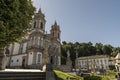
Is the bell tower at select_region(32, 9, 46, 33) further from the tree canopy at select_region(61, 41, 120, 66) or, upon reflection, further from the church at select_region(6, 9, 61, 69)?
the tree canopy at select_region(61, 41, 120, 66)

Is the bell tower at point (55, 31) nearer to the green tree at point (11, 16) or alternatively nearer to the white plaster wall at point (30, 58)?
the white plaster wall at point (30, 58)

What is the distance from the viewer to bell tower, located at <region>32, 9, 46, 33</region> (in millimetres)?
31350

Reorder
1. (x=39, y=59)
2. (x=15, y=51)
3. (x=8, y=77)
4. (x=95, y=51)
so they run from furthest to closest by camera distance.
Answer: (x=95, y=51)
(x=15, y=51)
(x=39, y=59)
(x=8, y=77)

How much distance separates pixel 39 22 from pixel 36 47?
25.6 ft

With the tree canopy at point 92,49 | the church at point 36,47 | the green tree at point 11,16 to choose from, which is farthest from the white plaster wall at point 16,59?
the tree canopy at point 92,49

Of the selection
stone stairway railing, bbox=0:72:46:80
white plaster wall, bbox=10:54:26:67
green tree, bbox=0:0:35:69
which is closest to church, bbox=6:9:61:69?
white plaster wall, bbox=10:54:26:67

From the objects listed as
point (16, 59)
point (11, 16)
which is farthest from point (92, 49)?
point (11, 16)

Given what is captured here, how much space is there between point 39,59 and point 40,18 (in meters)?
12.0

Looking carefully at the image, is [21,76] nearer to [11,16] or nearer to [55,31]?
[11,16]

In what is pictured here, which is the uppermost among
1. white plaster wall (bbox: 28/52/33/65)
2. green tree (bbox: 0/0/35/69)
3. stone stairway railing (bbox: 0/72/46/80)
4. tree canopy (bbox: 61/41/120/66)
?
tree canopy (bbox: 61/41/120/66)

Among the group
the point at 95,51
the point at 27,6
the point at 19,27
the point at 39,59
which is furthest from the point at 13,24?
the point at 95,51

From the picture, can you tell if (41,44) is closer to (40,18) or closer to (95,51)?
(40,18)

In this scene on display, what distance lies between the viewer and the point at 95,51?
82.9 m

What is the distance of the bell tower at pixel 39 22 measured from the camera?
3135cm
